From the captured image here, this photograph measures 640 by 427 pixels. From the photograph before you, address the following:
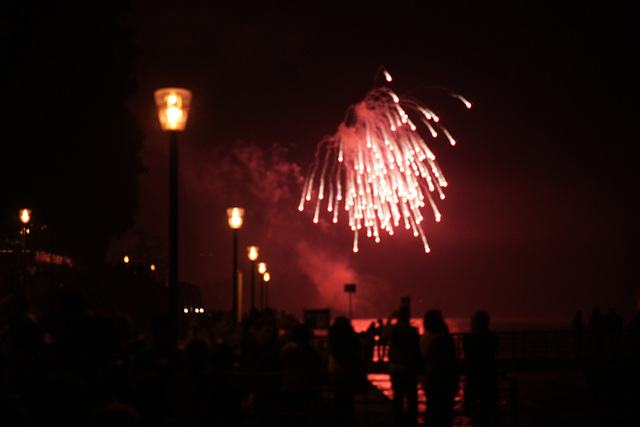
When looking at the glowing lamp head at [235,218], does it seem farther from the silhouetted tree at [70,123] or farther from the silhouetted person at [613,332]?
the silhouetted person at [613,332]

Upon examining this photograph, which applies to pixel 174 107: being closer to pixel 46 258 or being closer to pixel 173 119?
pixel 173 119

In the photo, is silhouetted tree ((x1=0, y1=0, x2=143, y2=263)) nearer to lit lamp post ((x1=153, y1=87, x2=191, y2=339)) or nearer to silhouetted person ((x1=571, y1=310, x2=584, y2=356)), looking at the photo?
lit lamp post ((x1=153, y1=87, x2=191, y2=339))

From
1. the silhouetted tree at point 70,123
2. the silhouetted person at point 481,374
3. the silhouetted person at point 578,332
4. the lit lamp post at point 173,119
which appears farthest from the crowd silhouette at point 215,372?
the silhouetted tree at point 70,123

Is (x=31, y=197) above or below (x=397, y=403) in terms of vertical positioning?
above

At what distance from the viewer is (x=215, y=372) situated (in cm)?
558

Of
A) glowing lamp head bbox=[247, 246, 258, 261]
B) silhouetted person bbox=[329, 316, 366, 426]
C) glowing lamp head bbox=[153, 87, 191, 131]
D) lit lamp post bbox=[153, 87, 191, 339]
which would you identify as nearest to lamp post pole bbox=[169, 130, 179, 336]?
lit lamp post bbox=[153, 87, 191, 339]

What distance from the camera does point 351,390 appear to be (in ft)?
30.3

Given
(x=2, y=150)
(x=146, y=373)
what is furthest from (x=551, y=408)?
(x=2, y=150)

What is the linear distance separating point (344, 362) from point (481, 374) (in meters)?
1.84

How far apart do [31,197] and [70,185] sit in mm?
2310

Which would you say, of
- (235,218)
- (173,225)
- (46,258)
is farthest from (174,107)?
(46,258)

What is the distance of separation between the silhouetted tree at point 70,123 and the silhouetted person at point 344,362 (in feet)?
76.1

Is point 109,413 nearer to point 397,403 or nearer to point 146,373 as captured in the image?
point 146,373

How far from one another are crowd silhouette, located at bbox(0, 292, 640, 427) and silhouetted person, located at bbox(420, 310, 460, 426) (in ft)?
0.05
